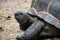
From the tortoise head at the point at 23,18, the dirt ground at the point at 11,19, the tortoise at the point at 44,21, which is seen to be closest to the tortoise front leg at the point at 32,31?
the tortoise at the point at 44,21

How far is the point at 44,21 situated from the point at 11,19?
117cm

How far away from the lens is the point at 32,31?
254 centimetres

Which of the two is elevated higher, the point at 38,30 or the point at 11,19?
the point at 38,30

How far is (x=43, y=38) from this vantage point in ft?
8.79

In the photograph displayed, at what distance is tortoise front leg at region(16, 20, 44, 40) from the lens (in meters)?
2.52

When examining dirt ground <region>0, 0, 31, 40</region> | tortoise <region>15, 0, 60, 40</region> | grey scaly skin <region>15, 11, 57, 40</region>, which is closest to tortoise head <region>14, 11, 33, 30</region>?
tortoise <region>15, 0, 60, 40</region>

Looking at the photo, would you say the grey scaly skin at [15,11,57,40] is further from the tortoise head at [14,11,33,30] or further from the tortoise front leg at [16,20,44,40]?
the tortoise head at [14,11,33,30]

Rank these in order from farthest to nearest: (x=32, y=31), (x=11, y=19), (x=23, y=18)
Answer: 1. (x=11, y=19)
2. (x=23, y=18)
3. (x=32, y=31)

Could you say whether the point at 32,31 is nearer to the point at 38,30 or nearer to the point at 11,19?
the point at 38,30

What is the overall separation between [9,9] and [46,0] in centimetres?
161

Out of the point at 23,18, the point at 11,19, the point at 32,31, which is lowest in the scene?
the point at 11,19

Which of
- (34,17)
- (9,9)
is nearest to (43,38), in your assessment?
(34,17)

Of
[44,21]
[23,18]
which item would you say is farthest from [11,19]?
[44,21]

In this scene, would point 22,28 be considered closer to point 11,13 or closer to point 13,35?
point 13,35
